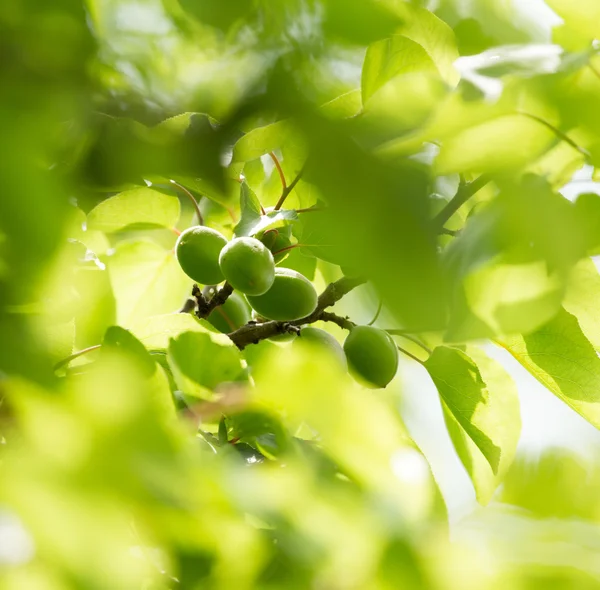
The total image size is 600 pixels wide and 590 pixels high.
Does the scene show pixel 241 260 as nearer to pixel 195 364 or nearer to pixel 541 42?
pixel 195 364

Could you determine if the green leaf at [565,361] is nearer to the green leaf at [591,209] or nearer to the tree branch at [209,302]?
the tree branch at [209,302]

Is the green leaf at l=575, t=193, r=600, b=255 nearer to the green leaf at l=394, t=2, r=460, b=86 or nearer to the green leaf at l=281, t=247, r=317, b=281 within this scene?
the green leaf at l=394, t=2, r=460, b=86

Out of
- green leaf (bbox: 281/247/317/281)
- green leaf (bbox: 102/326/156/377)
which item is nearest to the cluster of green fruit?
green leaf (bbox: 281/247/317/281)

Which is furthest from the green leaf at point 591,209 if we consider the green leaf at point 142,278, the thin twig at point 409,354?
the green leaf at point 142,278

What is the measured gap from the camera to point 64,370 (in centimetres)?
83

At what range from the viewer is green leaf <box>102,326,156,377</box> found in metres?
0.54

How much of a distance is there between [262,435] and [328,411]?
48 cm

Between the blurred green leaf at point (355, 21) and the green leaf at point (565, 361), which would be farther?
the green leaf at point (565, 361)

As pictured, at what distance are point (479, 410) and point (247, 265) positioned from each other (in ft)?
1.41

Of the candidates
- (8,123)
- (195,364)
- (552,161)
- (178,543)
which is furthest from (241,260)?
(8,123)

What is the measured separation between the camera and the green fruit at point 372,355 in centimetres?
105

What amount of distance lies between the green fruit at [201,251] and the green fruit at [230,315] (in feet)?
0.41

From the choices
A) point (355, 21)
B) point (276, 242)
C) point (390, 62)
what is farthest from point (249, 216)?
point (355, 21)

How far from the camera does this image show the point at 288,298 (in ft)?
3.32
